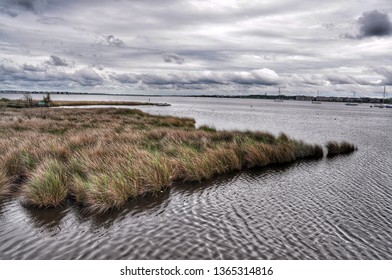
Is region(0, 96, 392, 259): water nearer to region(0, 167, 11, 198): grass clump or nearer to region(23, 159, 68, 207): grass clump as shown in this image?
region(23, 159, 68, 207): grass clump

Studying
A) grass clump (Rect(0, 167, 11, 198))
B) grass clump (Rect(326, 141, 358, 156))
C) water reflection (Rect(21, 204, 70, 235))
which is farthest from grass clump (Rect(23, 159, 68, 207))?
grass clump (Rect(326, 141, 358, 156))

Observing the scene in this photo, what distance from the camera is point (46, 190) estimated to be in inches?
369

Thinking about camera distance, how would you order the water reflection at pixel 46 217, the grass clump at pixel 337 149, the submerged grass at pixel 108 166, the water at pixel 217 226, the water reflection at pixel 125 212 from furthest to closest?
the grass clump at pixel 337 149 < the submerged grass at pixel 108 166 < the water reflection at pixel 125 212 < the water reflection at pixel 46 217 < the water at pixel 217 226

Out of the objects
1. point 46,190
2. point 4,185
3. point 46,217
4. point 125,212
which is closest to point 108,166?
point 46,190

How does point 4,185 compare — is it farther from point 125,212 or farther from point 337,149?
point 337,149

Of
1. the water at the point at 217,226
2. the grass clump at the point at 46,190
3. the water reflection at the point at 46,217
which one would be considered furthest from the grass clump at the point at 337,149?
the water reflection at the point at 46,217

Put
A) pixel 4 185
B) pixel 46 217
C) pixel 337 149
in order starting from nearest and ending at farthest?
pixel 46 217, pixel 4 185, pixel 337 149

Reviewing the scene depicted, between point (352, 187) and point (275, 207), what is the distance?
5314 mm

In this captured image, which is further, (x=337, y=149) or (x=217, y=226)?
(x=337, y=149)

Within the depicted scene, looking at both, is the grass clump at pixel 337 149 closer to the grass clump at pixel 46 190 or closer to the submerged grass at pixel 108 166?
the submerged grass at pixel 108 166

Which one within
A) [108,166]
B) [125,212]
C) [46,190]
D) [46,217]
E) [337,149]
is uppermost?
[108,166]

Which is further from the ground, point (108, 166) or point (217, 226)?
point (108, 166)

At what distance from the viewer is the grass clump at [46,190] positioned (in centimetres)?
918

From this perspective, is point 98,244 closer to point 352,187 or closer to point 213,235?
point 213,235
